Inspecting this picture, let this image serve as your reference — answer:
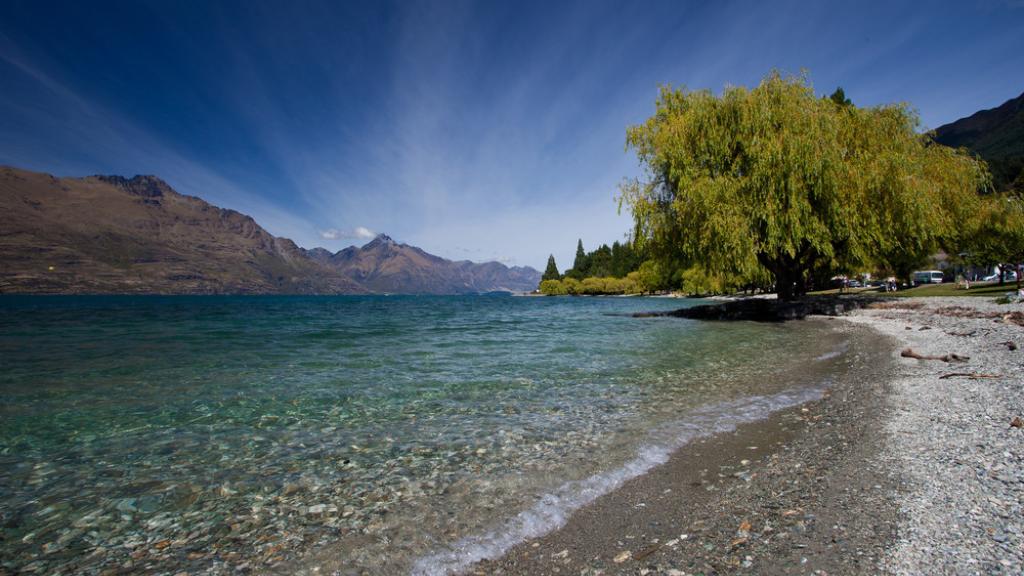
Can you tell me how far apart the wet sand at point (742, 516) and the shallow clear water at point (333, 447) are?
45cm

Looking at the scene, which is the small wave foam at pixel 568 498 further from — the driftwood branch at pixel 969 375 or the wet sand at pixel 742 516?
the driftwood branch at pixel 969 375

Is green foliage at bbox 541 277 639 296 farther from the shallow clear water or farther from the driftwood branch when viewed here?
the driftwood branch

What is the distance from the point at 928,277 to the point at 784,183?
7363cm

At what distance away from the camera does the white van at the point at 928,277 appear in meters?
73.3

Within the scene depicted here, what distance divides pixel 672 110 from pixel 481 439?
1096 inches

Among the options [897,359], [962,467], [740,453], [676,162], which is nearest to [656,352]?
[897,359]

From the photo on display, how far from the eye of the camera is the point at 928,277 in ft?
242

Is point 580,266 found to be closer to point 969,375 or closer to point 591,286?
point 591,286

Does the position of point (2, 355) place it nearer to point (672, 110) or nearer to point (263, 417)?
point (263, 417)

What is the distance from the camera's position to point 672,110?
2869 cm

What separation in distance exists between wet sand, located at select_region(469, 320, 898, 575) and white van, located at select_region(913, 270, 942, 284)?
9220cm

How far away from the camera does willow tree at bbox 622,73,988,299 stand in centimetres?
2402

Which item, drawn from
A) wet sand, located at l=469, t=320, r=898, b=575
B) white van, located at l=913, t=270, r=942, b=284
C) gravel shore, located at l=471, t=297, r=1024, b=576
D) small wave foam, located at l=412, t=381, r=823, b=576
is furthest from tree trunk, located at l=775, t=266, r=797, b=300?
white van, located at l=913, t=270, r=942, b=284

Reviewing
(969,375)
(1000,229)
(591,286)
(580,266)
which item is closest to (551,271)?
(580,266)
